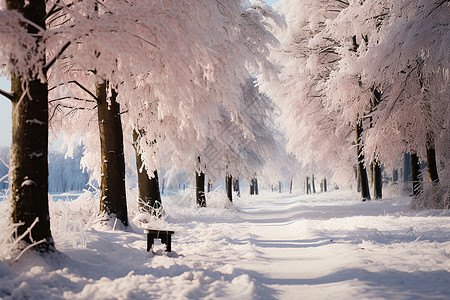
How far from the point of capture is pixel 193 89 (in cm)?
610

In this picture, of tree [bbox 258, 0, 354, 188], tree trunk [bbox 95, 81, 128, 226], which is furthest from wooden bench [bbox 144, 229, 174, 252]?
tree [bbox 258, 0, 354, 188]

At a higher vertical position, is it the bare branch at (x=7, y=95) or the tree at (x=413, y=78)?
the tree at (x=413, y=78)

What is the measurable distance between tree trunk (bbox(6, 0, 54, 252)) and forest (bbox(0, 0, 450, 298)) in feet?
0.05

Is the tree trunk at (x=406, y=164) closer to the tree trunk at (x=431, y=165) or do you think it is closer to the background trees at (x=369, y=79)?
the background trees at (x=369, y=79)

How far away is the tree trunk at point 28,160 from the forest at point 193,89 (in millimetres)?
15

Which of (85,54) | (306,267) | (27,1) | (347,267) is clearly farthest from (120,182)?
(347,267)

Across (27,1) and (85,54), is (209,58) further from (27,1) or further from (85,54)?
(27,1)

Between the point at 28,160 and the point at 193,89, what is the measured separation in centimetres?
319

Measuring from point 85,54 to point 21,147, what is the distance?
1.52 metres

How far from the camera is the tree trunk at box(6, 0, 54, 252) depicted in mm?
4020

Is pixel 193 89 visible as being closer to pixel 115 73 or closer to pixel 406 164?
pixel 115 73

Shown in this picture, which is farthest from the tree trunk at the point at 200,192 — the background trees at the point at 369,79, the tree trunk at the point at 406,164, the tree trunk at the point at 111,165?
the tree trunk at the point at 406,164

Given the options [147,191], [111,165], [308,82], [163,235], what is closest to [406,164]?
[308,82]

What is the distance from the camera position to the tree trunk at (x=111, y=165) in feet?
22.9
